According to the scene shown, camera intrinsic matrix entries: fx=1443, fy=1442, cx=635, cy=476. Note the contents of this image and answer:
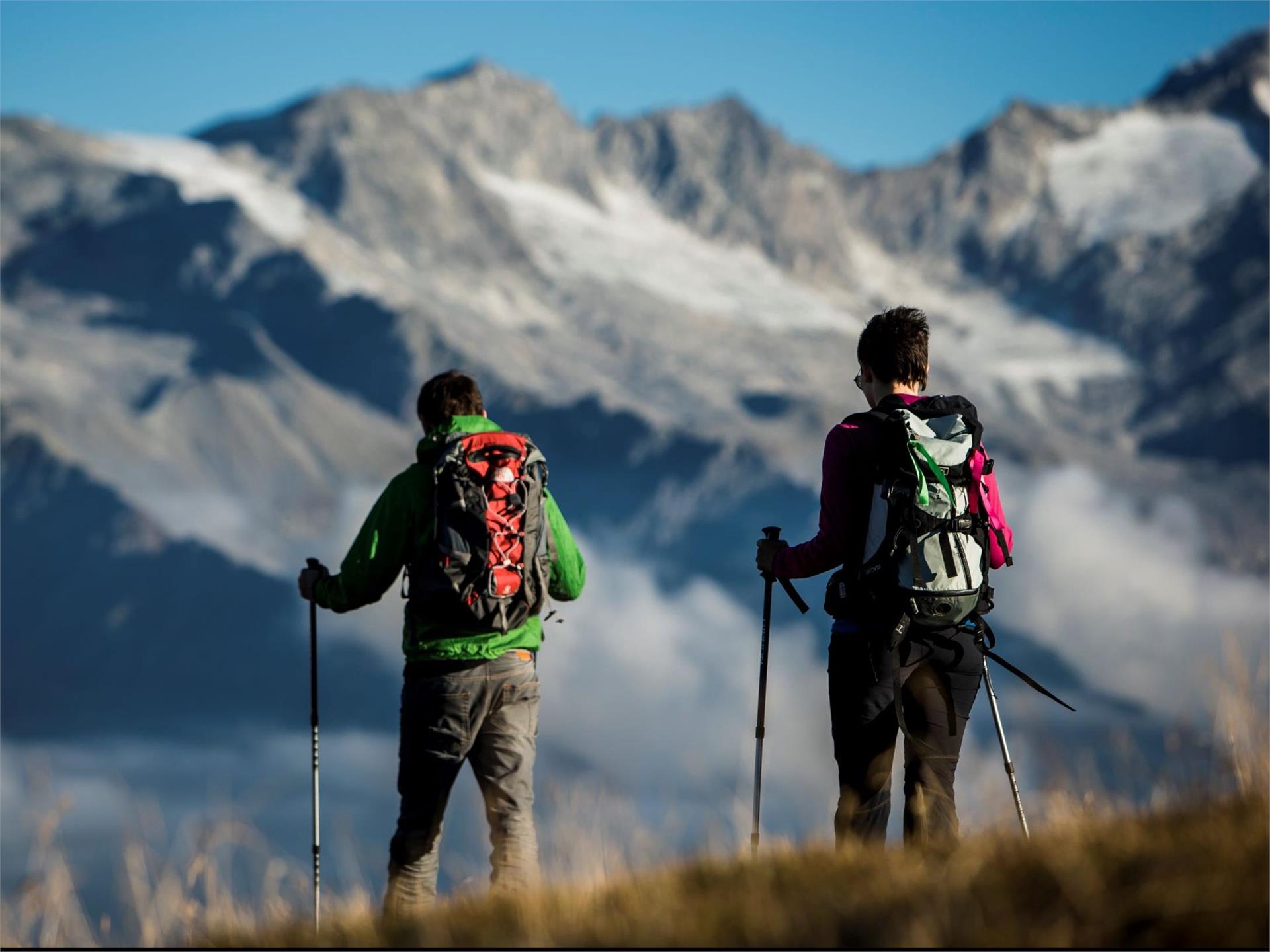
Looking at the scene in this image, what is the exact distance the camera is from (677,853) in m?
5.53

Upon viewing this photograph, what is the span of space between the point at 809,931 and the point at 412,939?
4.62ft

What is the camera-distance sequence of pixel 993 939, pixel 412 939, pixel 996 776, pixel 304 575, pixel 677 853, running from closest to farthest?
1. pixel 993 939
2. pixel 412 939
3. pixel 677 853
4. pixel 996 776
5. pixel 304 575

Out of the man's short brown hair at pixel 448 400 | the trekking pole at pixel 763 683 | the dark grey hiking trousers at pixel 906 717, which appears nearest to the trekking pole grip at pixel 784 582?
the trekking pole at pixel 763 683

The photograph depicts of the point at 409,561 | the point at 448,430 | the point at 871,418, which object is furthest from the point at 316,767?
the point at 871,418

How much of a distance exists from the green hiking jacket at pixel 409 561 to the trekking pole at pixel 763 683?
112 centimetres

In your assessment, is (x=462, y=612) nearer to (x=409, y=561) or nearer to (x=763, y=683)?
(x=409, y=561)

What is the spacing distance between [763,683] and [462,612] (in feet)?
5.08

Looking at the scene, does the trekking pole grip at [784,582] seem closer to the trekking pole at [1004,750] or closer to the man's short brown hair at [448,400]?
the trekking pole at [1004,750]

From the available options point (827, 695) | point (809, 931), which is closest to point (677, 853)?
point (827, 695)

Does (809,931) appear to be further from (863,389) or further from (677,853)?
(863,389)

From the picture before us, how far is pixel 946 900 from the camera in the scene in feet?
13.2

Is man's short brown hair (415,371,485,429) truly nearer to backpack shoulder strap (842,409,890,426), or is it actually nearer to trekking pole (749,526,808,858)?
trekking pole (749,526,808,858)

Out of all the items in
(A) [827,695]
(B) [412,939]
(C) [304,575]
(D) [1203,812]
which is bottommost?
(B) [412,939]

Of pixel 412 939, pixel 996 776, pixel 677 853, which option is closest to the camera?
pixel 412 939
